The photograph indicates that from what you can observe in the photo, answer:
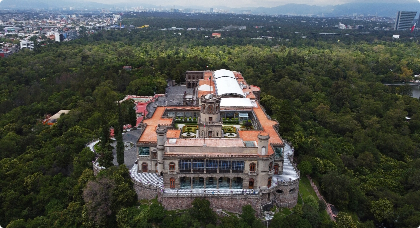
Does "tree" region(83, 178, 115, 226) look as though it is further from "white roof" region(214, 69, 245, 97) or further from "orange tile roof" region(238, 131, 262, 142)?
"white roof" region(214, 69, 245, 97)

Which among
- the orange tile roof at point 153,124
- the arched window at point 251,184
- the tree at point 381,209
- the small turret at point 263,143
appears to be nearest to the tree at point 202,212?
the arched window at point 251,184

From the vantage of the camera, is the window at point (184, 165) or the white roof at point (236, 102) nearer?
the window at point (184, 165)

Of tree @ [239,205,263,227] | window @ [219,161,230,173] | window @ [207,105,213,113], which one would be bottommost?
tree @ [239,205,263,227]

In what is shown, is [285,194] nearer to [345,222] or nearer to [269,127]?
[345,222]

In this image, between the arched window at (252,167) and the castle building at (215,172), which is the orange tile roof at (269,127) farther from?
A: the arched window at (252,167)

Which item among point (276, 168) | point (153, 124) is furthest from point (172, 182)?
point (276, 168)


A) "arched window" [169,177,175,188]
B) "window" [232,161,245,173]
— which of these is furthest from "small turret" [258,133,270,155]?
"arched window" [169,177,175,188]
